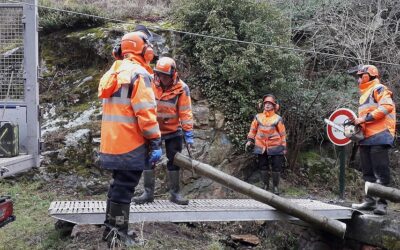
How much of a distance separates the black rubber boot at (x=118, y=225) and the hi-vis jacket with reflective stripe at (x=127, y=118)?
47 centimetres

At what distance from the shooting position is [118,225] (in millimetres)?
4504

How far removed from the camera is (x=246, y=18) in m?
10.2

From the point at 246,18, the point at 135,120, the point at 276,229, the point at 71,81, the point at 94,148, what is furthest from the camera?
the point at 246,18

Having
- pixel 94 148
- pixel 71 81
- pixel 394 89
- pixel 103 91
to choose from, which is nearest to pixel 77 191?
pixel 94 148

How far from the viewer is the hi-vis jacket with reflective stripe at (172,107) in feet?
20.4

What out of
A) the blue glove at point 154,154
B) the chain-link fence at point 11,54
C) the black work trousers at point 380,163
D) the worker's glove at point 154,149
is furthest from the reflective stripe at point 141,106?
the black work trousers at point 380,163

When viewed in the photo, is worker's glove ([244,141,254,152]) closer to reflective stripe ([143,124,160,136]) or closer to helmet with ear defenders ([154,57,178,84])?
helmet with ear defenders ([154,57,178,84])

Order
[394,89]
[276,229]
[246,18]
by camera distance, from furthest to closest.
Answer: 1. [394,89]
2. [246,18]
3. [276,229]

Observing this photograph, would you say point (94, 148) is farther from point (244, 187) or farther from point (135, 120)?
point (135, 120)

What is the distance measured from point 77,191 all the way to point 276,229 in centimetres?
364

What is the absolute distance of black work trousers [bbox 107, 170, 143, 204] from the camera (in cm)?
444

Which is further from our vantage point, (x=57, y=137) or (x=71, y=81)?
(x=71, y=81)

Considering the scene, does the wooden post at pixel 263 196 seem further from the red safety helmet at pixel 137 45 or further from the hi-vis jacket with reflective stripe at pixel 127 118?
the red safety helmet at pixel 137 45

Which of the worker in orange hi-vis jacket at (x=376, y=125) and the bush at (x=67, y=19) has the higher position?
the bush at (x=67, y=19)
